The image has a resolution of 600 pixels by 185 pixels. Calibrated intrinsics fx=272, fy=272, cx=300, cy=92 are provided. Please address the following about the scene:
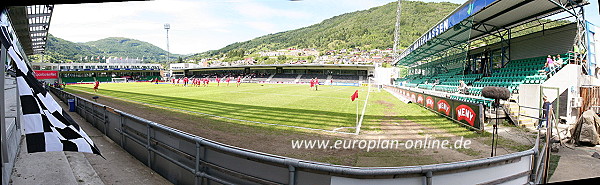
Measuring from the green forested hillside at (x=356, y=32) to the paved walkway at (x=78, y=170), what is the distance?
333 ft

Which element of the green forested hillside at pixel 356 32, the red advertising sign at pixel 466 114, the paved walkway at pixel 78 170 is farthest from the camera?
the green forested hillside at pixel 356 32

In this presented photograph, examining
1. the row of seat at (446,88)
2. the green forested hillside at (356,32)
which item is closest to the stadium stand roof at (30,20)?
the row of seat at (446,88)

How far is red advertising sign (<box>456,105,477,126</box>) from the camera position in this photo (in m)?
8.52

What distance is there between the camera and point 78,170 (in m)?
4.16

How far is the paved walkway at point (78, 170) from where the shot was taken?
145 inches

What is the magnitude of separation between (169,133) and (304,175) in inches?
95.0

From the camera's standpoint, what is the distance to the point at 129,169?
14.6 feet

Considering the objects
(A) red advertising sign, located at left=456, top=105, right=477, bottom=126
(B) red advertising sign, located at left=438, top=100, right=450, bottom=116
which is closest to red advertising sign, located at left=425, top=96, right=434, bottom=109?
(B) red advertising sign, located at left=438, top=100, right=450, bottom=116

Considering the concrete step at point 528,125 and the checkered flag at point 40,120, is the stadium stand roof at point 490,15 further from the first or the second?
the checkered flag at point 40,120

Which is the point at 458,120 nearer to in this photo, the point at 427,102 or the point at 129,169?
the point at 427,102

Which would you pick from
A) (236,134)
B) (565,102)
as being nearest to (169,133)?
(236,134)

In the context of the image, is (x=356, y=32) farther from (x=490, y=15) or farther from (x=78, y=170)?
(x=78, y=170)

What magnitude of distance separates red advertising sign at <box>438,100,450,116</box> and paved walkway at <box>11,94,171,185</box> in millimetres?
10102

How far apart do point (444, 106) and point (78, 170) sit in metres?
11.4
